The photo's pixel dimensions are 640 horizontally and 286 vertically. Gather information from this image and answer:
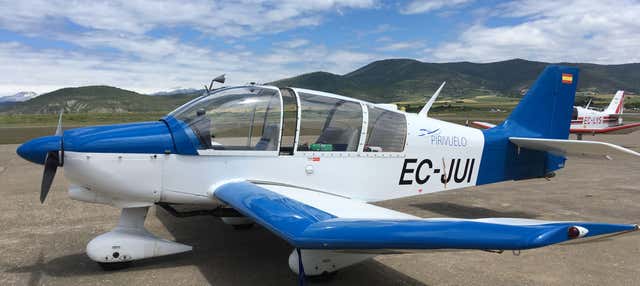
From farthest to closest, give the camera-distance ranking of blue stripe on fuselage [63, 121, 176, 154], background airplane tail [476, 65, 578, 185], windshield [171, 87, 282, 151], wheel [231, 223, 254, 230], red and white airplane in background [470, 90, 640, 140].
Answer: red and white airplane in background [470, 90, 640, 140] < background airplane tail [476, 65, 578, 185] < wheel [231, 223, 254, 230] < windshield [171, 87, 282, 151] < blue stripe on fuselage [63, 121, 176, 154]

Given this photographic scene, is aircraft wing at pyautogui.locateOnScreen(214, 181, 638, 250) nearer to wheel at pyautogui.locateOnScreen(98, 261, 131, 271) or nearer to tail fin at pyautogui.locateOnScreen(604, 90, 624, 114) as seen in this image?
wheel at pyautogui.locateOnScreen(98, 261, 131, 271)

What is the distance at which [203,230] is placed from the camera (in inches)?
246

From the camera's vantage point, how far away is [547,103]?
685 cm

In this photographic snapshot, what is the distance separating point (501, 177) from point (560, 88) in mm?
1744

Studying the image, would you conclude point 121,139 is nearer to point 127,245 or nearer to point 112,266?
point 127,245

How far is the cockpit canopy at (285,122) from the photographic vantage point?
16.0ft

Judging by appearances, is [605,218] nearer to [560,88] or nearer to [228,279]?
[560,88]

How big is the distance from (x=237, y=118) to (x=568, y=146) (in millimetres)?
4447

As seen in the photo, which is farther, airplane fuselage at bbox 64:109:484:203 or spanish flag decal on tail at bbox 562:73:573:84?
spanish flag decal on tail at bbox 562:73:573:84

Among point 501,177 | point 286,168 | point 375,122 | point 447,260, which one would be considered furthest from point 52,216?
point 501,177

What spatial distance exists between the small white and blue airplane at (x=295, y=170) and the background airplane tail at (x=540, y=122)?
22 centimetres

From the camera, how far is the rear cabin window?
5.41 meters

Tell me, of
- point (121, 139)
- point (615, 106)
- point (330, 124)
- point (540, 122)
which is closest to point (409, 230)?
point (330, 124)

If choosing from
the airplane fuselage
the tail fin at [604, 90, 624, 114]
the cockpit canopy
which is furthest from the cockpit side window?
the tail fin at [604, 90, 624, 114]
